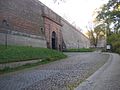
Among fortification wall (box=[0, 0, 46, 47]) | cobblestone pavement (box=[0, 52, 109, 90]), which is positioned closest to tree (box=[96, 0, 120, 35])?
cobblestone pavement (box=[0, 52, 109, 90])

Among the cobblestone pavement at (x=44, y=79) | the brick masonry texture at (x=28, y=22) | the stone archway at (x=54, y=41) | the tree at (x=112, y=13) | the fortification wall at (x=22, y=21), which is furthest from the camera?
the stone archway at (x=54, y=41)

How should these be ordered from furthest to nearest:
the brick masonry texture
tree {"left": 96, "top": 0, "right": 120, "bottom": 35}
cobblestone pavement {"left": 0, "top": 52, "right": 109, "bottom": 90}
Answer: the brick masonry texture → tree {"left": 96, "top": 0, "right": 120, "bottom": 35} → cobblestone pavement {"left": 0, "top": 52, "right": 109, "bottom": 90}

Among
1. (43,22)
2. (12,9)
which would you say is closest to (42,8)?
(43,22)

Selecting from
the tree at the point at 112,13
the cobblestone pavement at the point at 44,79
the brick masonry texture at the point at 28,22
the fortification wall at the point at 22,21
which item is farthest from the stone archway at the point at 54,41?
the cobblestone pavement at the point at 44,79

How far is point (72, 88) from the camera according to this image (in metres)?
9.59

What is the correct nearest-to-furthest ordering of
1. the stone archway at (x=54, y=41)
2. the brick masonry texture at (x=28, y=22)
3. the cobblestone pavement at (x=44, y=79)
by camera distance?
the cobblestone pavement at (x=44, y=79), the brick masonry texture at (x=28, y=22), the stone archway at (x=54, y=41)

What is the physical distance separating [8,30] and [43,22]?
14.0m

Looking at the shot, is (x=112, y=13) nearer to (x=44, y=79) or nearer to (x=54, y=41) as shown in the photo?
(x=44, y=79)

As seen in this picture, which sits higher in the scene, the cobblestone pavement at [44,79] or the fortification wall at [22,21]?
the fortification wall at [22,21]

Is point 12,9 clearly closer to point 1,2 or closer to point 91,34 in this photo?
point 1,2

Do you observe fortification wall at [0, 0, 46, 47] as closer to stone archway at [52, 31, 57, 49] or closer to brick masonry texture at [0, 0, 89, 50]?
brick masonry texture at [0, 0, 89, 50]

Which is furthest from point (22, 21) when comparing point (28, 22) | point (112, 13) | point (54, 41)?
point (54, 41)

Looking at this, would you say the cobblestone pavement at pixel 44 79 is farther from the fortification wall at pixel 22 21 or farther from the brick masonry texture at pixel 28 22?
the fortification wall at pixel 22 21

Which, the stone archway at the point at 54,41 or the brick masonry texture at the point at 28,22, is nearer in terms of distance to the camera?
the brick masonry texture at the point at 28,22
